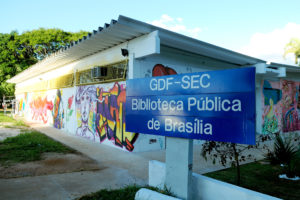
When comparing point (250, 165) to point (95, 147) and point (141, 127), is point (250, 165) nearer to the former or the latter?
point (141, 127)

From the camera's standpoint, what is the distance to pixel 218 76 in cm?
256

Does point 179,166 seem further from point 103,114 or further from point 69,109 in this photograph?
point 69,109

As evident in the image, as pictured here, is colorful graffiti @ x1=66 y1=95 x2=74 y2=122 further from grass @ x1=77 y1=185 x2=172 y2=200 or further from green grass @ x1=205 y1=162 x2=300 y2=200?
green grass @ x1=205 y1=162 x2=300 y2=200

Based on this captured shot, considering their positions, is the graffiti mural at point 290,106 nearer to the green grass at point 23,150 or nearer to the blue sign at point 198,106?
the green grass at point 23,150

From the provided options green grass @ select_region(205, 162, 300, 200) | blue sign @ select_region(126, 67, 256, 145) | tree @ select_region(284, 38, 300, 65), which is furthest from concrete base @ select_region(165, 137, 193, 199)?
tree @ select_region(284, 38, 300, 65)

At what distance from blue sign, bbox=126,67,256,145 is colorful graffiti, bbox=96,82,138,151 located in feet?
12.7

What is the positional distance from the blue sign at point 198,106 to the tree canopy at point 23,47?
32.5 metres

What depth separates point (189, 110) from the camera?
2.76 metres

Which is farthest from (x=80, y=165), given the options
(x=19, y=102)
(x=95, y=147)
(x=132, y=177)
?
(x=19, y=102)

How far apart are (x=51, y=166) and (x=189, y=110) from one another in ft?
13.6

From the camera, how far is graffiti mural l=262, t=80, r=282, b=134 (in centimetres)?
1215

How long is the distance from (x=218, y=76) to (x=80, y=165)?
4298 mm

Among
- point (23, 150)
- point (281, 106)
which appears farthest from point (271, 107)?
point (23, 150)

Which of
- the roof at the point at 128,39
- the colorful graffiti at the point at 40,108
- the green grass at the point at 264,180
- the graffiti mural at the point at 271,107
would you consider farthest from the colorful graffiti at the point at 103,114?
the graffiti mural at the point at 271,107
